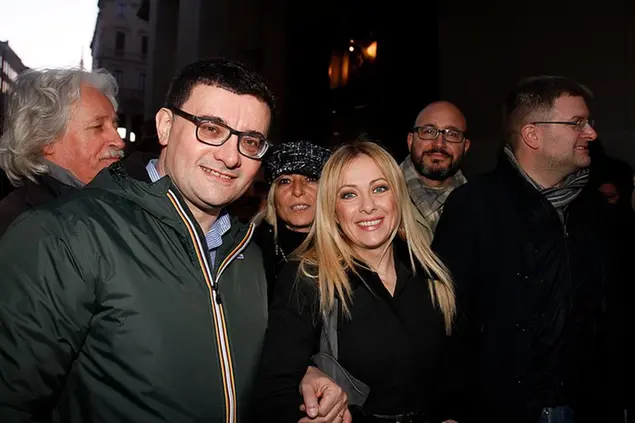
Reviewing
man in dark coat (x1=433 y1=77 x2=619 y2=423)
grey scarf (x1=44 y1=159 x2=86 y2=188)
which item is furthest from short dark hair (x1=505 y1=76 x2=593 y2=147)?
grey scarf (x1=44 y1=159 x2=86 y2=188)

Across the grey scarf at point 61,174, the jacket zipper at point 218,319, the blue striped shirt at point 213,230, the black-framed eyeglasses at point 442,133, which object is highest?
the black-framed eyeglasses at point 442,133

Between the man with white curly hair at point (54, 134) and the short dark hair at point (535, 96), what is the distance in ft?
8.74

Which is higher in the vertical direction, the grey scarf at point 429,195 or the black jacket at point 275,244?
the grey scarf at point 429,195

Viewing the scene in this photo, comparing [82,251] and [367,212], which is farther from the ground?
[367,212]

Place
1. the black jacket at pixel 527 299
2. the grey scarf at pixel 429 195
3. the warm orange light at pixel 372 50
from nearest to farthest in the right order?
the black jacket at pixel 527 299 → the grey scarf at pixel 429 195 → the warm orange light at pixel 372 50

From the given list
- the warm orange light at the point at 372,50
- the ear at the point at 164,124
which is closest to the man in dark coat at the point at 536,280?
the ear at the point at 164,124

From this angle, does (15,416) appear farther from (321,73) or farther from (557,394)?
(321,73)

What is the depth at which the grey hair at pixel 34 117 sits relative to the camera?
2402 millimetres

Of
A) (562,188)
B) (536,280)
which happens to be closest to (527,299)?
(536,280)

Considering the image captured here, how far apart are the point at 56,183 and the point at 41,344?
126cm

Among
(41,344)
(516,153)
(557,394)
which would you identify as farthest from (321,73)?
(41,344)

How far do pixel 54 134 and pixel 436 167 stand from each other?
2.89 metres

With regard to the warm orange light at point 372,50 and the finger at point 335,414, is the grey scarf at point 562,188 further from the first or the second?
the warm orange light at point 372,50

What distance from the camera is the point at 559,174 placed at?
2.87 meters
